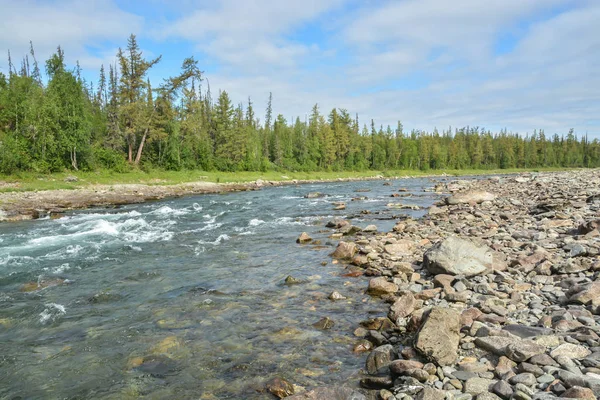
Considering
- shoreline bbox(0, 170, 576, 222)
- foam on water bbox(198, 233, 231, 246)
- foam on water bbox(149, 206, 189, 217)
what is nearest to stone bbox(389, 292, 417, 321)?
foam on water bbox(198, 233, 231, 246)

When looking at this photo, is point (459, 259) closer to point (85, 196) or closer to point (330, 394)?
point (330, 394)

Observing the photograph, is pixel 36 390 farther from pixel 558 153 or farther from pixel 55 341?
pixel 558 153

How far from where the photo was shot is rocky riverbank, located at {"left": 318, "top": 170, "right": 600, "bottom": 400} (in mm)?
5238

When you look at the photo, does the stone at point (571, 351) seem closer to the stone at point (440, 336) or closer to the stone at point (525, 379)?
the stone at point (525, 379)

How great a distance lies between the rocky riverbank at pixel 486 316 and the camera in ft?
17.2

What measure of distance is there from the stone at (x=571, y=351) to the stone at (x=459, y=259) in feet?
15.0

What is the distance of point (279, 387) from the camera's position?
19.8 feet

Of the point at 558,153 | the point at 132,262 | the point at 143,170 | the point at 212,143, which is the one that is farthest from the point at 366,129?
the point at 132,262

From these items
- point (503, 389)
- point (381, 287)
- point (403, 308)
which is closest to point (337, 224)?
point (381, 287)

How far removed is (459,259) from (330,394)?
6446mm

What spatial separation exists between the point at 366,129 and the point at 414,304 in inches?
4388

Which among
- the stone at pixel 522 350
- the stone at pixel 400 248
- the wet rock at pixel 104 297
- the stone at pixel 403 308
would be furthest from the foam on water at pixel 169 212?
the stone at pixel 522 350

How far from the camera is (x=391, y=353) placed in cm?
673

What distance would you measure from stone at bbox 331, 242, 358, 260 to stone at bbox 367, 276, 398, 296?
11.2 ft
